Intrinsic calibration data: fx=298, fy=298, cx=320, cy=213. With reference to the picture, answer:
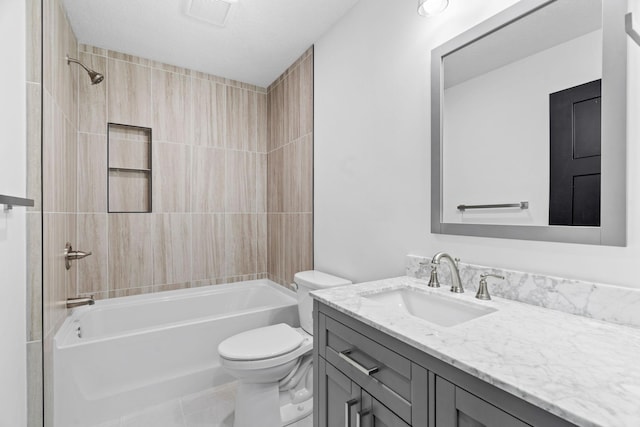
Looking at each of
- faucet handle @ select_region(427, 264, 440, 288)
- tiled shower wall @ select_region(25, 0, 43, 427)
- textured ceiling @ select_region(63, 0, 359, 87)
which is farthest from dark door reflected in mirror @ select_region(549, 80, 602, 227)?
tiled shower wall @ select_region(25, 0, 43, 427)

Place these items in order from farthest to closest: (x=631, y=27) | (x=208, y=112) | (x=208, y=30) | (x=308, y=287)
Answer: (x=208, y=112)
(x=208, y=30)
(x=308, y=287)
(x=631, y=27)

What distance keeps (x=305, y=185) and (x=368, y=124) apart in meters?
0.85

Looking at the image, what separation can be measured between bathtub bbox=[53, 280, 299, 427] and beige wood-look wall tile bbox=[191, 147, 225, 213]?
33.9 inches

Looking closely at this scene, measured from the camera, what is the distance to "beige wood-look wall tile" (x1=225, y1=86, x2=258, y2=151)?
2906 mm

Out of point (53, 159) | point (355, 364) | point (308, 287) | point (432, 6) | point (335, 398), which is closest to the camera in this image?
point (355, 364)

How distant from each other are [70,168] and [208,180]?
1.01 m

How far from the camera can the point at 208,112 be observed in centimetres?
279

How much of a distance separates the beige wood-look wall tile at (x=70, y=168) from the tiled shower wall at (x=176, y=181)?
0.23 feet

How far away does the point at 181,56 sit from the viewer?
2.47 meters

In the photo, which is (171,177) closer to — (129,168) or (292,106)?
(129,168)

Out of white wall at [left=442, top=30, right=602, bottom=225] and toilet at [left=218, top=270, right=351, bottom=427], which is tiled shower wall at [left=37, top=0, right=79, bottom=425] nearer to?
toilet at [left=218, top=270, right=351, bottom=427]

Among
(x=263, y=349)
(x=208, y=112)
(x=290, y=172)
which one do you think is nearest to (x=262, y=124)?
(x=208, y=112)

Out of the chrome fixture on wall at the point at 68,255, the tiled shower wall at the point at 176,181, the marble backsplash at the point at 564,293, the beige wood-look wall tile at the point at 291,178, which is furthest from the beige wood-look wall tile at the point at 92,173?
the marble backsplash at the point at 564,293

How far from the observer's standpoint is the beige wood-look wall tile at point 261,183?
3.07m
